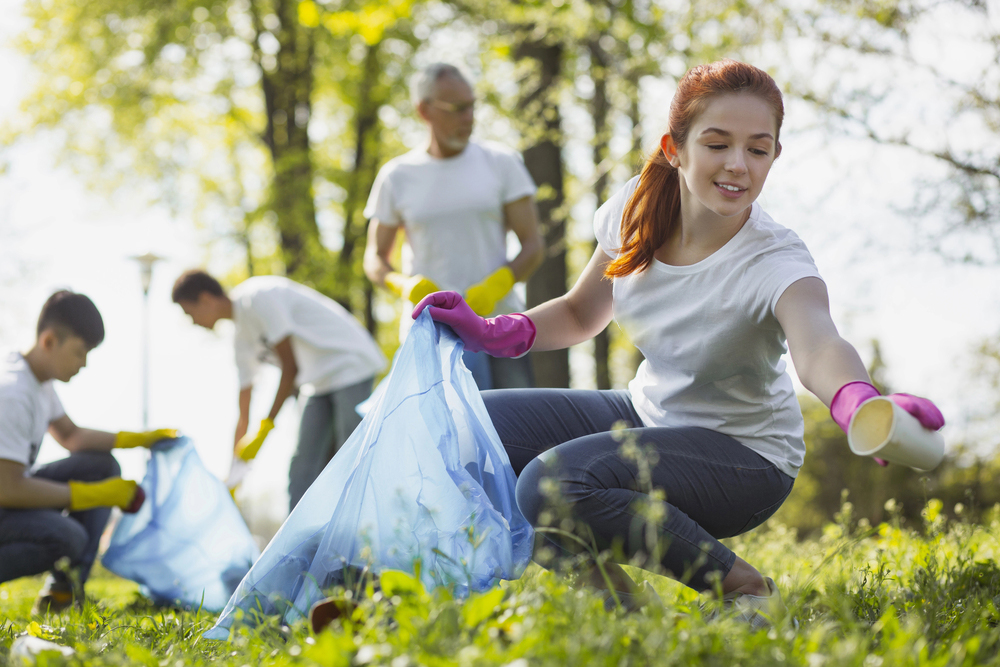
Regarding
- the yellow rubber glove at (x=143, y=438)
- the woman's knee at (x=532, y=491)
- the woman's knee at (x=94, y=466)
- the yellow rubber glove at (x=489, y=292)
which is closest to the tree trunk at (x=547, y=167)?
the yellow rubber glove at (x=489, y=292)

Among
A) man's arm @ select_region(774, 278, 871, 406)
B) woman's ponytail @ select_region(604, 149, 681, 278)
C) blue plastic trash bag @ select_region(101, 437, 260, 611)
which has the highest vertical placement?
woman's ponytail @ select_region(604, 149, 681, 278)

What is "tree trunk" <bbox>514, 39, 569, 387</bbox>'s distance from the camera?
6891 millimetres

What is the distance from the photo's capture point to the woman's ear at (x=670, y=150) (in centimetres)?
219

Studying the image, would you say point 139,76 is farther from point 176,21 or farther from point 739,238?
point 739,238

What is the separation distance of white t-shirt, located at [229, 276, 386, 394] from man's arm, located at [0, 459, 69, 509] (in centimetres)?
116

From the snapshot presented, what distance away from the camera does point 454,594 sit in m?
1.67

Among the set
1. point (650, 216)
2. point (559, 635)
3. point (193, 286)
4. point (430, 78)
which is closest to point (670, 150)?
point (650, 216)

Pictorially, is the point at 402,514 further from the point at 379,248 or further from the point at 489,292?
the point at 379,248

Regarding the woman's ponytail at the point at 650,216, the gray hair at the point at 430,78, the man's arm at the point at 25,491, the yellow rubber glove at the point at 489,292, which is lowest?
the man's arm at the point at 25,491

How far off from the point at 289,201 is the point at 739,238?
10026 mm

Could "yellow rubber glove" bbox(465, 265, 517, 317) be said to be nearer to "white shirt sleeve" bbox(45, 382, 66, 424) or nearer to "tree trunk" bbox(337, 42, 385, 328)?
"white shirt sleeve" bbox(45, 382, 66, 424)

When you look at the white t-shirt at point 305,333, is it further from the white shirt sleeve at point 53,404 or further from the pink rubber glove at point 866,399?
the pink rubber glove at point 866,399

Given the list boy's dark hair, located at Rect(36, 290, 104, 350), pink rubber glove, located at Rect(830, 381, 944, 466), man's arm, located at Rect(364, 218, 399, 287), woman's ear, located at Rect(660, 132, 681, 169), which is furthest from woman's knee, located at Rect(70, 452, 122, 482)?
pink rubber glove, located at Rect(830, 381, 944, 466)

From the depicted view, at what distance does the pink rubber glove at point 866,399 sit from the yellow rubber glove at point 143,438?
2920 mm
